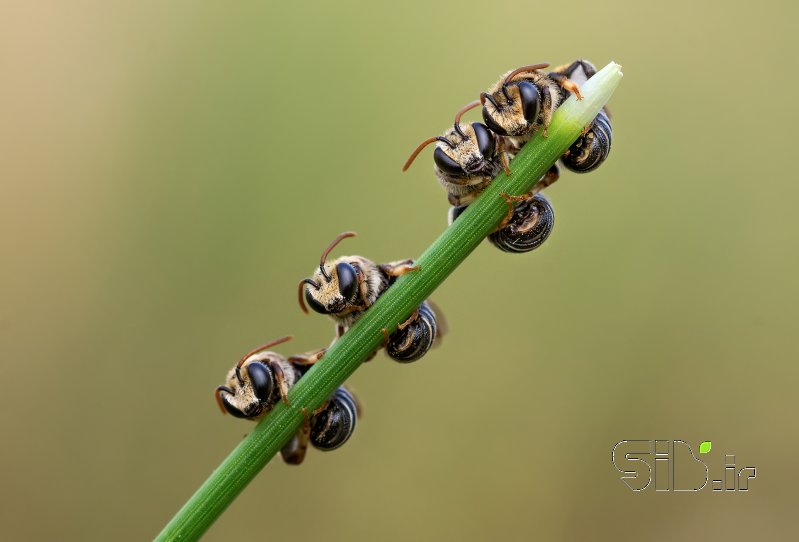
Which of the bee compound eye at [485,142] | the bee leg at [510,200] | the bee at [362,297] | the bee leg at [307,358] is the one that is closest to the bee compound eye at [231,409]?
the bee leg at [307,358]

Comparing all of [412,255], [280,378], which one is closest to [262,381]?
[280,378]

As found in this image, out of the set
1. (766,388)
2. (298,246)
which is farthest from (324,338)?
(766,388)

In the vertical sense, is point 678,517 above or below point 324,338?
above

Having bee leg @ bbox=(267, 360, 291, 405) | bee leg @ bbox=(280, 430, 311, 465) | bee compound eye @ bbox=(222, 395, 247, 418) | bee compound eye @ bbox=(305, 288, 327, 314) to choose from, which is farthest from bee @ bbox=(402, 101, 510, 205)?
bee leg @ bbox=(280, 430, 311, 465)

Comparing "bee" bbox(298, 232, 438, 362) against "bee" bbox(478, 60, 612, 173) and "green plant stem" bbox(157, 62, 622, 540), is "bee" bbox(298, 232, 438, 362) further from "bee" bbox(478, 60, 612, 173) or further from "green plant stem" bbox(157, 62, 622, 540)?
"bee" bbox(478, 60, 612, 173)

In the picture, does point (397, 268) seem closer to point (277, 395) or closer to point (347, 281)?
point (347, 281)

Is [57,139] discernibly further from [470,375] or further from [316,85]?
[470,375]
